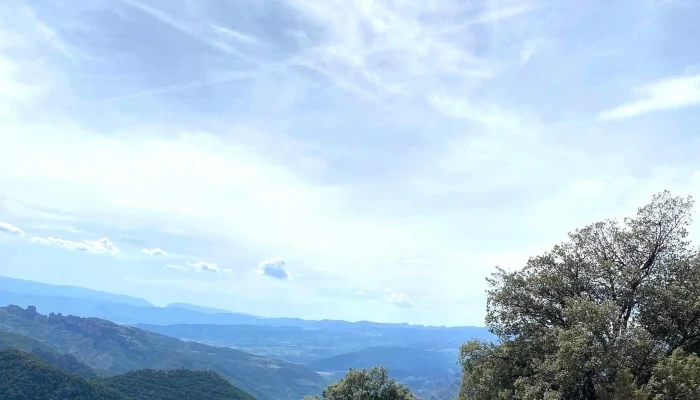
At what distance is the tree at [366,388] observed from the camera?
51.0 metres

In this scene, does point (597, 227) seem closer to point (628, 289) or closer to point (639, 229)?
point (639, 229)

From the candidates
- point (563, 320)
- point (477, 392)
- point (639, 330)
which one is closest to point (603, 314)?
point (639, 330)

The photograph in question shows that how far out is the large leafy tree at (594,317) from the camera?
24656 mm

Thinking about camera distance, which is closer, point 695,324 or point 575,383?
point 575,383

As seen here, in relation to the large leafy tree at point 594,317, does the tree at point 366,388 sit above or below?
below

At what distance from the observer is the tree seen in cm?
5103

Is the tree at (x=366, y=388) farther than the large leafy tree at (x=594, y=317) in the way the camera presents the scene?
Yes

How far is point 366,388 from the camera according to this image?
5147 centimetres

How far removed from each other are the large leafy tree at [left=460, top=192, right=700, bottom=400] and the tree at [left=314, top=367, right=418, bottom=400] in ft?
52.2

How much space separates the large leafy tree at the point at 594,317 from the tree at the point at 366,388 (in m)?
15.9

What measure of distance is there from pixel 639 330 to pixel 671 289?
4.01m

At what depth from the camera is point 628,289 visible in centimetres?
2895

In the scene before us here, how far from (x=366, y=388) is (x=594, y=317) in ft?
105

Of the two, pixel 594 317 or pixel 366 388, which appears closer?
pixel 594 317
